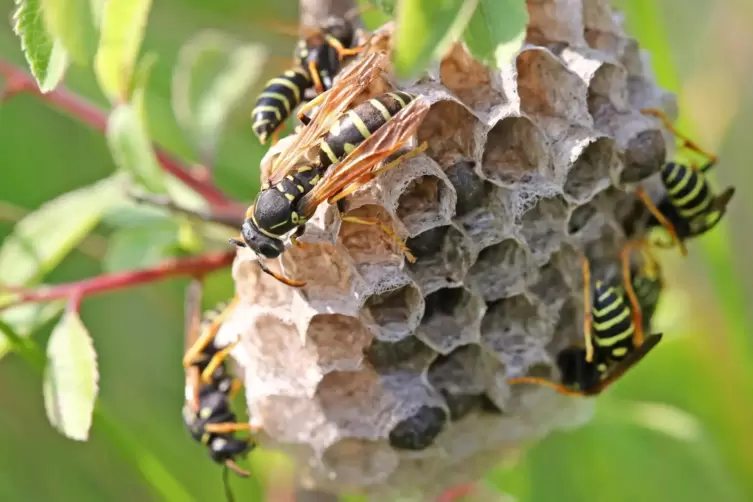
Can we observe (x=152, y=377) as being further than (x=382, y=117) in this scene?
Yes

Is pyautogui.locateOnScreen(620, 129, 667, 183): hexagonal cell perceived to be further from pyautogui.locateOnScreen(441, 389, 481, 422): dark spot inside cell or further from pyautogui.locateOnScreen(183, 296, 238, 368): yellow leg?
pyautogui.locateOnScreen(183, 296, 238, 368): yellow leg

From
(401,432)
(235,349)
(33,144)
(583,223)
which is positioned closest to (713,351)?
(583,223)

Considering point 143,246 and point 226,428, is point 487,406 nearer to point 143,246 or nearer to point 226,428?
point 226,428

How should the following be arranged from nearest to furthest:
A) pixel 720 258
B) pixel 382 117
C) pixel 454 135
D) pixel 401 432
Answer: pixel 382 117, pixel 454 135, pixel 401 432, pixel 720 258

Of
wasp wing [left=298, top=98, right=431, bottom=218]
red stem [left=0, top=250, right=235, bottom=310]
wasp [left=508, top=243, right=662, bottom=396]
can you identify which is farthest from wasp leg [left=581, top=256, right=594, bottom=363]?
red stem [left=0, top=250, right=235, bottom=310]

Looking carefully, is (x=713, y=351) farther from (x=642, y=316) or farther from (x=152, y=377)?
(x=152, y=377)

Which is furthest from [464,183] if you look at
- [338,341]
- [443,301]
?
[338,341]
